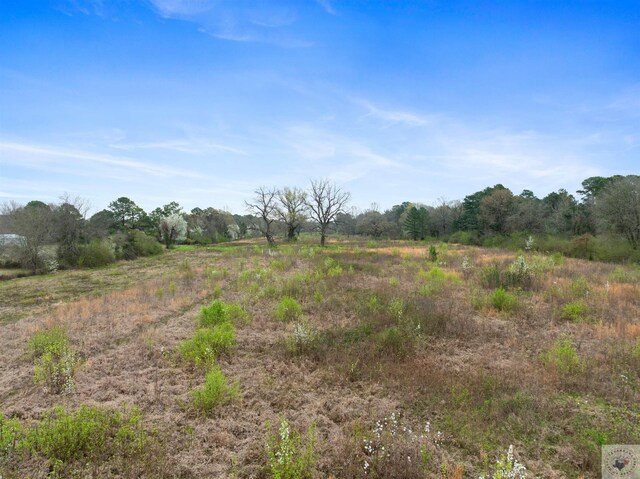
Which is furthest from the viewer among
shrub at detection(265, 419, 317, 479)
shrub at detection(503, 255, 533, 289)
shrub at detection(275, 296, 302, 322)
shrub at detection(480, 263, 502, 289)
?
shrub at detection(480, 263, 502, 289)

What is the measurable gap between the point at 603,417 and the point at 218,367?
698 centimetres

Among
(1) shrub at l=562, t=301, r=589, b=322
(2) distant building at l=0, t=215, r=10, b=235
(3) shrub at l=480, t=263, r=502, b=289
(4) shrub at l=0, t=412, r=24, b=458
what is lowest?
(4) shrub at l=0, t=412, r=24, b=458

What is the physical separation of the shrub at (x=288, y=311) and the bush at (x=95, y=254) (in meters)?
27.8

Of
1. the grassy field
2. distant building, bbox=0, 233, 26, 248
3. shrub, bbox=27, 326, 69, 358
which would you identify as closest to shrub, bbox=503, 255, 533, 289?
the grassy field

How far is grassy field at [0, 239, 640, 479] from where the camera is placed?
13.4ft

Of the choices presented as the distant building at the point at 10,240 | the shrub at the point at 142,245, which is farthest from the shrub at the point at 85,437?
the shrub at the point at 142,245

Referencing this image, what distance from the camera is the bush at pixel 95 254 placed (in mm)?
28547

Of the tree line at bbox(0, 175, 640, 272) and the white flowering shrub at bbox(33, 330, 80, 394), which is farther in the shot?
the tree line at bbox(0, 175, 640, 272)

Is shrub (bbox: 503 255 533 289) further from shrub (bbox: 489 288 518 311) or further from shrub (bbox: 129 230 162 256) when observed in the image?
shrub (bbox: 129 230 162 256)

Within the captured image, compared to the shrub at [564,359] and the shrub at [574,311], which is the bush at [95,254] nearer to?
the shrub at [564,359]

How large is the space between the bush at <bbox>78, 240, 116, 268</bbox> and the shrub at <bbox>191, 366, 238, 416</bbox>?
3051cm

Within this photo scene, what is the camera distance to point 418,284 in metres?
14.2

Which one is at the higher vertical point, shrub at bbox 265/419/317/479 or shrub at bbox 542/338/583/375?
shrub at bbox 542/338/583/375

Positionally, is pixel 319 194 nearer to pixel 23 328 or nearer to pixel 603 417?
pixel 23 328
